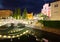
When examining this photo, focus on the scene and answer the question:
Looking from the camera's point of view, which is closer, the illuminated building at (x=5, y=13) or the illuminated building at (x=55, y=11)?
the illuminated building at (x=55, y=11)

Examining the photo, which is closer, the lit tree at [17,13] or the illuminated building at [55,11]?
the illuminated building at [55,11]

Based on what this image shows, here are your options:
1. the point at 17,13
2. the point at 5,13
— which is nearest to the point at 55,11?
the point at 17,13

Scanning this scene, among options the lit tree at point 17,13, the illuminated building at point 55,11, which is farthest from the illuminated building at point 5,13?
the illuminated building at point 55,11

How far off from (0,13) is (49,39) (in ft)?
2.94

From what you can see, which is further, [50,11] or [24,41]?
[24,41]

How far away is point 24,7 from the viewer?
3.24m

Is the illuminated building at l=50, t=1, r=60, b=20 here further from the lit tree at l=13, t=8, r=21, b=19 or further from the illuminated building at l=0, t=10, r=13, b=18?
the illuminated building at l=0, t=10, r=13, b=18

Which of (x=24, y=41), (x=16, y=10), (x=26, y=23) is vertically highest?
(x=16, y=10)

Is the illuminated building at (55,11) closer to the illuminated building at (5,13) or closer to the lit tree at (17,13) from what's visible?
the lit tree at (17,13)

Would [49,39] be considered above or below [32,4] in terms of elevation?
below

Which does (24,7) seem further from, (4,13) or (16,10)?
(4,13)

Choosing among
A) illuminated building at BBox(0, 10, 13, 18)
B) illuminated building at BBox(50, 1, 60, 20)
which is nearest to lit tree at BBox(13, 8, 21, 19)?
illuminated building at BBox(0, 10, 13, 18)

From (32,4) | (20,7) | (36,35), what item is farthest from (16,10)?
(36,35)

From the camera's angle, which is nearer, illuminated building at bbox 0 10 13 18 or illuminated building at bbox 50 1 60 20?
illuminated building at bbox 50 1 60 20
